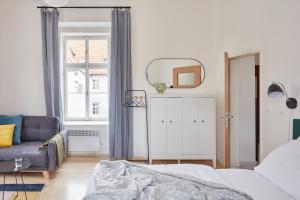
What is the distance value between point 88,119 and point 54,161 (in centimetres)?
149

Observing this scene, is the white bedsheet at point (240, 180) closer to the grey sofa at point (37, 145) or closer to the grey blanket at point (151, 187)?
the grey blanket at point (151, 187)

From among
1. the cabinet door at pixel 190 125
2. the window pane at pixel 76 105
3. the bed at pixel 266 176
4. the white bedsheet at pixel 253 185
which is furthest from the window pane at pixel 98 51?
the white bedsheet at pixel 253 185

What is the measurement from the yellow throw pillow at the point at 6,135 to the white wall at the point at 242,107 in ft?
11.2

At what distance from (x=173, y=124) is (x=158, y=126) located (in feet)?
0.83

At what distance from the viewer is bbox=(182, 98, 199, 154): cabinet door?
4.42 meters

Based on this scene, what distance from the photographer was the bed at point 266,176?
1.86m

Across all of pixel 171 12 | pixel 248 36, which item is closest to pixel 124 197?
pixel 248 36

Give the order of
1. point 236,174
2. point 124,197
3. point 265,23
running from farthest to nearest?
point 265,23
point 236,174
point 124,197

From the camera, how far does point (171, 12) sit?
190 inches

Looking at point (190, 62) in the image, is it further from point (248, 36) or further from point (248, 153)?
point (248, 153)

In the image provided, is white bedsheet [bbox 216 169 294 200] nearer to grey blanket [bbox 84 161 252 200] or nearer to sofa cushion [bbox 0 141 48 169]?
grey blanket [bbox 84 161 252 200]

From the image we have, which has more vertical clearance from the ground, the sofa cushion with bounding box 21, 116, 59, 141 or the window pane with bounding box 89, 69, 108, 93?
the window pane with bounding box 89, 69, 108, 93

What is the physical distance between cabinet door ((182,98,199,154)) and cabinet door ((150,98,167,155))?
32 cm

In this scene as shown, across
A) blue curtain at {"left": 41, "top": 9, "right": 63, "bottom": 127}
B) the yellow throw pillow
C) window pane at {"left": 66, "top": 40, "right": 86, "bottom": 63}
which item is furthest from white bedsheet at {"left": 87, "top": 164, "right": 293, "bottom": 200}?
window pane at {"left": 66, "top": 40, "right": 86, "bottom": 63}
